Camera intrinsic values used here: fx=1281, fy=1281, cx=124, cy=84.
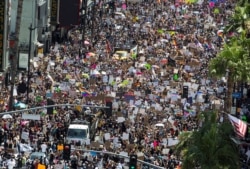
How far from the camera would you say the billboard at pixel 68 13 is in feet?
327

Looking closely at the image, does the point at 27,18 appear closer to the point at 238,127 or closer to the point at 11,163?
the point at 11,163

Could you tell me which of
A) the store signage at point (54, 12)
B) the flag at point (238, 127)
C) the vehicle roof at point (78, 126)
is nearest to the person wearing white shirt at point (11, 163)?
the vehicle roof at point (78, 126)

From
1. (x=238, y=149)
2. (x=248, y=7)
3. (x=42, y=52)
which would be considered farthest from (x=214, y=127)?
(x=42, y=52)

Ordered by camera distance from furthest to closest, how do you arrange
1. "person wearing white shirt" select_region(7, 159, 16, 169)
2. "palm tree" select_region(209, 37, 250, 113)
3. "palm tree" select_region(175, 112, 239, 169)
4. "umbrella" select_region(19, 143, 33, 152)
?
"umbrella" select_region(19, 143, 33, 152), "palm tree" select_region(209, 37, 250, 113), "person wearing white shirt" select_region(7, 159, 16, 169), "palm tree" select_region(175, 112, 239, 169)

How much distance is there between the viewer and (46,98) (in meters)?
67.8

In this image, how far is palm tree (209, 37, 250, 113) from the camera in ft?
174

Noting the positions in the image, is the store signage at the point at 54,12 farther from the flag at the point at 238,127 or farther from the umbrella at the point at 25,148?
the flag at the point at 238,127

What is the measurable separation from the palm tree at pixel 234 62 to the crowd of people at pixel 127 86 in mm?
4273

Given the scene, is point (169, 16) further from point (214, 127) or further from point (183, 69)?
point (214, 127)

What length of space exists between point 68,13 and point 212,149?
5582 centimetres

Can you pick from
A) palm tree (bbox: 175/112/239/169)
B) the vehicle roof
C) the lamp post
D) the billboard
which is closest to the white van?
the vehicle roof

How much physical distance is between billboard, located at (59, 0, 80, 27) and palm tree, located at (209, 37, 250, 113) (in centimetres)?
4604

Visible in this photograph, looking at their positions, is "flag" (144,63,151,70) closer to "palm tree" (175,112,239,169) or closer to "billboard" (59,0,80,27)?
"billboard" (59,0,80,27)

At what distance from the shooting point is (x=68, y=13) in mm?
100125
